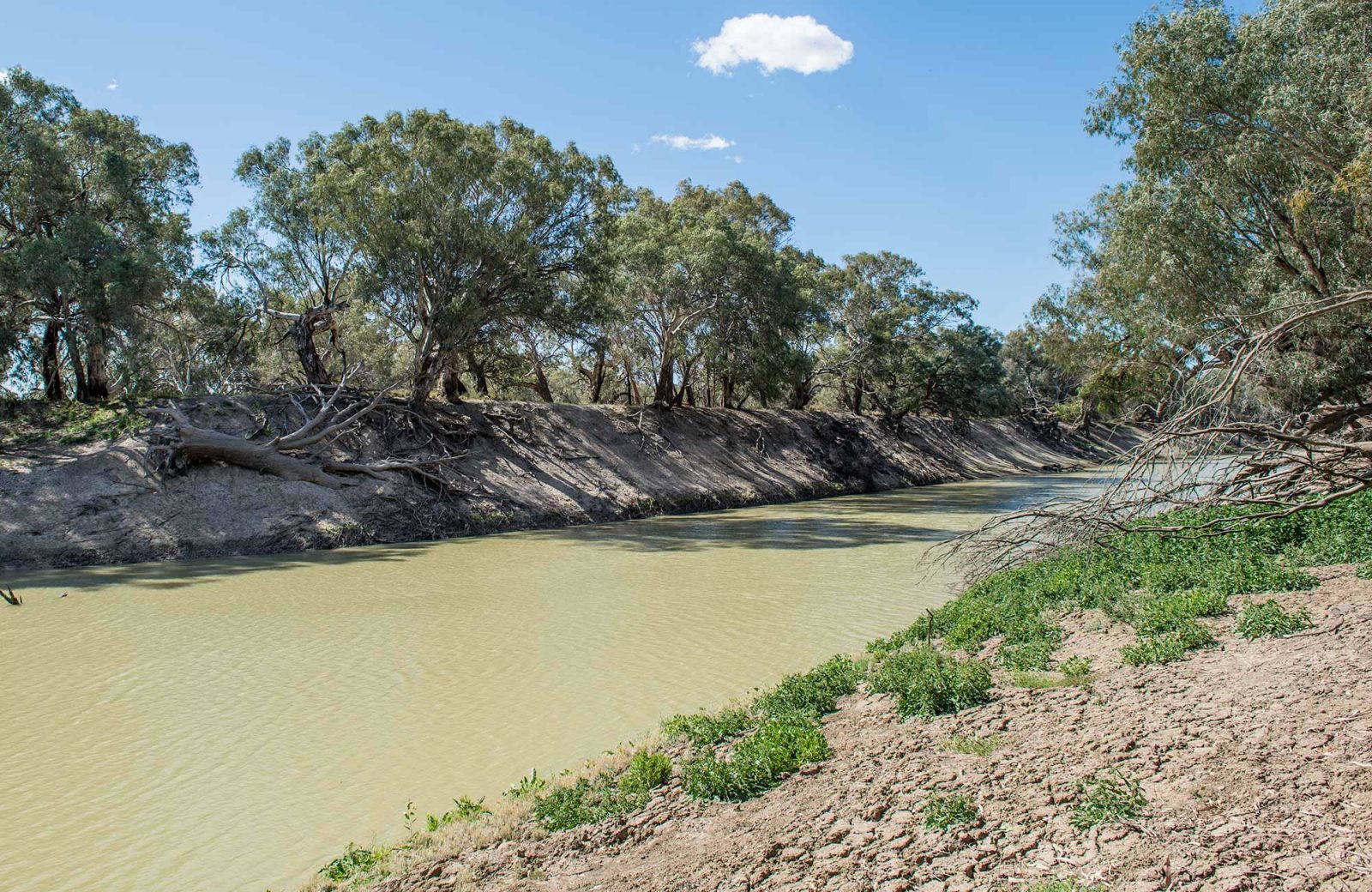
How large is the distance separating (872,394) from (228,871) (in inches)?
1749

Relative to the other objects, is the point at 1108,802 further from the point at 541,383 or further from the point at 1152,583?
the point at 541,383

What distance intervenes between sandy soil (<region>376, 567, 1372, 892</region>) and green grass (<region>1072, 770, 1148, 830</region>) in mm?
55

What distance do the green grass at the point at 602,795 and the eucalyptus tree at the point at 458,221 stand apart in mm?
19678

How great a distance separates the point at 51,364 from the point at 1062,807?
29068 mm

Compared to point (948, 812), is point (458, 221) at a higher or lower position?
higher

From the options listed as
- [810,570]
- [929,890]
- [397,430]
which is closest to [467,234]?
[397,430]

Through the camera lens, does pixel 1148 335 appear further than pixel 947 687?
Yes

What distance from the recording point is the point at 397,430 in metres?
Answer: 25.9

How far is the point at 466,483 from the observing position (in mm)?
25422

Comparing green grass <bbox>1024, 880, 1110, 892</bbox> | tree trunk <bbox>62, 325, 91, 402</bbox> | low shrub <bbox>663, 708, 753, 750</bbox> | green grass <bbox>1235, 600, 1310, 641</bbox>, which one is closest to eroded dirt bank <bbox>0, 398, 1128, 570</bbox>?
tree trunk <bbox>62, 325, 91, 402</bbox>

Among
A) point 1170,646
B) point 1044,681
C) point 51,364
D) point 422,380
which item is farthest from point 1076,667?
point 51,364

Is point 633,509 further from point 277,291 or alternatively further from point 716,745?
point 716,745

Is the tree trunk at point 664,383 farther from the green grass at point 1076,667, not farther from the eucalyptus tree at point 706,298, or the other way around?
the green grass at point 1076,667

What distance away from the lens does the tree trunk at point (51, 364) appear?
942 inches
